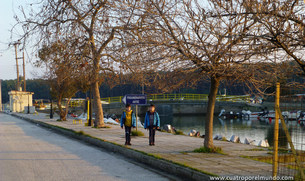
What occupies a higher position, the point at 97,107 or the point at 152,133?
the point at 97,107

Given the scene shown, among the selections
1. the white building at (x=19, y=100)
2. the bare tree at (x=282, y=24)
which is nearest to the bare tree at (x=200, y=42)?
the bare tree at (x=282, y=24)

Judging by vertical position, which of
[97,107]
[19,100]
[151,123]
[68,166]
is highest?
[19,100]

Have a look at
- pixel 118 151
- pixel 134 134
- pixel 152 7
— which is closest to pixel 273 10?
pixel 152 7

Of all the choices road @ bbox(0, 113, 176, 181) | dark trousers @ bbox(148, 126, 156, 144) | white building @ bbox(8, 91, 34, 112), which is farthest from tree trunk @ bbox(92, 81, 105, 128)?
white building @ bbox(8, 91, 34, 112)

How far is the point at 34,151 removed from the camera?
12734mm

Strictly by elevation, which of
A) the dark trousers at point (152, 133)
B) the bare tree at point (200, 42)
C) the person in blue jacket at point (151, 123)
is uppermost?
the bare tree at point (200, 42)

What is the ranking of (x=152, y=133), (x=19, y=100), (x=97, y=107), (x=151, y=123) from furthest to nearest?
(x=19, y=100)
(x=97, y=107)
(x=151, y=123)
(x=152, y=133)

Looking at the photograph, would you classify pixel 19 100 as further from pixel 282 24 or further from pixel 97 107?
pixel 282 24

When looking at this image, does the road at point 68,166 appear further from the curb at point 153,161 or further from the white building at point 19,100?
the white building at point 19,100

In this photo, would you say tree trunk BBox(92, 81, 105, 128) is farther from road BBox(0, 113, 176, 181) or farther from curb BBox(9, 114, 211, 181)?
road BBox(0, 113, 176, 181)

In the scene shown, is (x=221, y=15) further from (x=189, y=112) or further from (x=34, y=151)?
(x=189, y=112)

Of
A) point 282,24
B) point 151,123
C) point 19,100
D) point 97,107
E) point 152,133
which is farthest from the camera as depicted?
point 19,100

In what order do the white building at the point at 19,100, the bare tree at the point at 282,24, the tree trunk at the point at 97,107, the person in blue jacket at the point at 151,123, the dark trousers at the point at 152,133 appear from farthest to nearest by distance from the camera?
the white building at the point at 19,100 → the tree trunk at the point at 97,107 → the person in blue jacket at the point at 151,123 → the dark trousers at the point at 152,133 → the bare tree at the point at 282,24

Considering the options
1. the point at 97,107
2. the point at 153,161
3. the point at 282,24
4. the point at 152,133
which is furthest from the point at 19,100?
the point at 282,24
